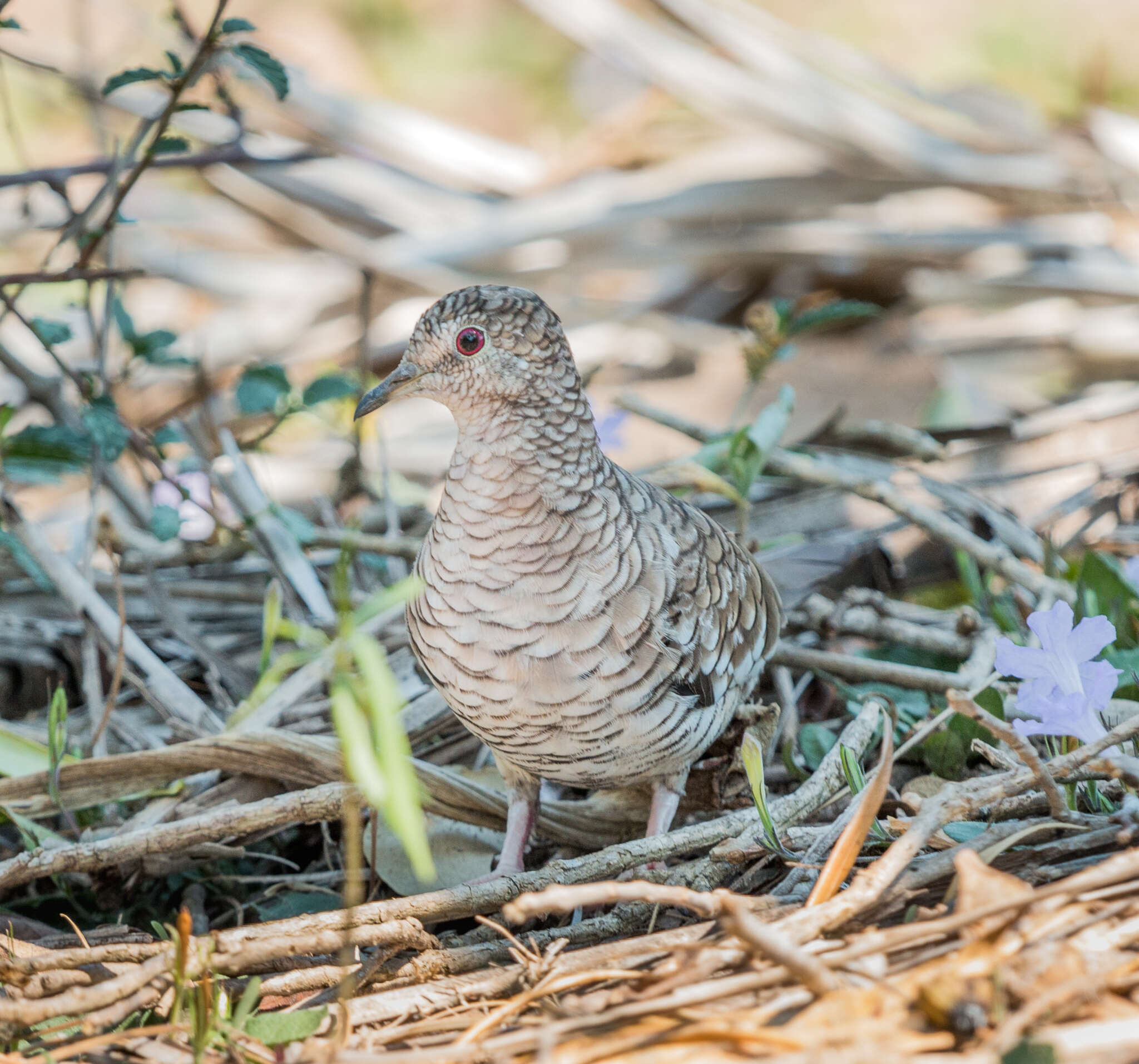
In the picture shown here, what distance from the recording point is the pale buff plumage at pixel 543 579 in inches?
71.1

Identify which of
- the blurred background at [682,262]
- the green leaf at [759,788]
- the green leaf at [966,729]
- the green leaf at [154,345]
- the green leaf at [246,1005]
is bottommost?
the green leaf at [246,1005]

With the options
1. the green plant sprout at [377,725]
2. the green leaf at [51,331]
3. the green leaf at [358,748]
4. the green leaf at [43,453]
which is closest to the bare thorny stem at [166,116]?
the green leaf at [51,331]

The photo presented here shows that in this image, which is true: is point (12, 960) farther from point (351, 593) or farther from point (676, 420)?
point (676, 420)

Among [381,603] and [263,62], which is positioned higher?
[263,62]

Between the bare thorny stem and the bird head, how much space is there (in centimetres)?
68

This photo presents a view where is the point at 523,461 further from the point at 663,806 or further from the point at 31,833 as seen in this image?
the point at 31,833

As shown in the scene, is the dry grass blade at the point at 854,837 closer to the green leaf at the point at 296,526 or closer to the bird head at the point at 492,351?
the bird head at the point at 492,351

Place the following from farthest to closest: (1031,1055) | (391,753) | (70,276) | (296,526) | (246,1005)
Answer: (296,526)
(70,276)
(246,1005)
(1031,1055)
(391,753)

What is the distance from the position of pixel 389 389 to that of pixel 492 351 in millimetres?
224

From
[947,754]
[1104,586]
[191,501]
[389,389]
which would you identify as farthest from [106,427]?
[1104,586]

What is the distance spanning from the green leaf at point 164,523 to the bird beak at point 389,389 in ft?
2.23

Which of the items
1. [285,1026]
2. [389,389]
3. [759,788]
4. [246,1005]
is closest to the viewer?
[246,1005]

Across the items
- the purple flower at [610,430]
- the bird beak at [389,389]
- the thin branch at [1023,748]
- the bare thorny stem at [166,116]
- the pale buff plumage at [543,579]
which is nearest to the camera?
the thin branch at [1023,748]

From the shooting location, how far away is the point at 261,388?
8.79ft
